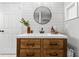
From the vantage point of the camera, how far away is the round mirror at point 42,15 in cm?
461

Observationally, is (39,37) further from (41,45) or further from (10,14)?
(10,14)

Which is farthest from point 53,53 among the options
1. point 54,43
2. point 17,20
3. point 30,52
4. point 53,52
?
point 17,20

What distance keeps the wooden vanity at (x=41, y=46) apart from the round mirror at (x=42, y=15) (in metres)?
2.09

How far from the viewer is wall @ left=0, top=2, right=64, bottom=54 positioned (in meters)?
4.67

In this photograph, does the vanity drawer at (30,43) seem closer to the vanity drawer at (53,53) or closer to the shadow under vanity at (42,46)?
the shadow under vanity at (42,46)

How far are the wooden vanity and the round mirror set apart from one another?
2.09 metres

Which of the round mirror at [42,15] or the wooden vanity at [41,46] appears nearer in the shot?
the wooden vanity at [41,46]

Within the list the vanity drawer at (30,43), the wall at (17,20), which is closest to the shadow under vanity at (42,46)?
the vanity drawer at (30,43)

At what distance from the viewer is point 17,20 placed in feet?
15.6

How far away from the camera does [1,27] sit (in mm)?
4828

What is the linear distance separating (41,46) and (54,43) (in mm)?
231

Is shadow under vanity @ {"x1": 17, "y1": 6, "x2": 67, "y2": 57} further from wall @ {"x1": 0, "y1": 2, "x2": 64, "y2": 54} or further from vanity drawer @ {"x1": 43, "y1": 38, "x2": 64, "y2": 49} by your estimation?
wall @ {"x1": 0, "y1": 2, "x2": 64, "y2": 54}

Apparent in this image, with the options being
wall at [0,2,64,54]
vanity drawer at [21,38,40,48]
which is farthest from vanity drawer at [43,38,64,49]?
wall at [0,2,64,54]

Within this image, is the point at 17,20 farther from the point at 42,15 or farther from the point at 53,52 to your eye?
the point at 53,52
